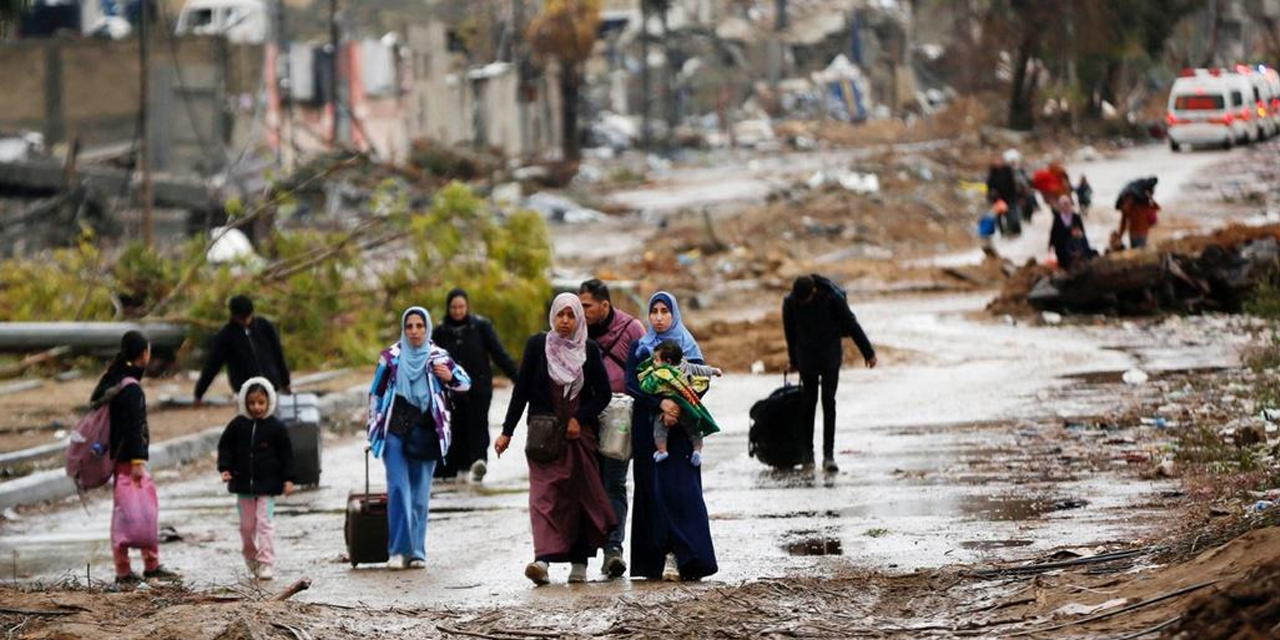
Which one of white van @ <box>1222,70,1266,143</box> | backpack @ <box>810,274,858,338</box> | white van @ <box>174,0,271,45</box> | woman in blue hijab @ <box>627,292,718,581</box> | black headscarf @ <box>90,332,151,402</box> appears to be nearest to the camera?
woman in blue hijab @ <box>627,292,718,581</box>

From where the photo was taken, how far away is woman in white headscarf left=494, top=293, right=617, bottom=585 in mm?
11594

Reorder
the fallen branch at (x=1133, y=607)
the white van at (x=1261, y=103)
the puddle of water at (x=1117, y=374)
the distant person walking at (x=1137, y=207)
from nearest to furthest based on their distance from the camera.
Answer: the fallen branch at (x=1133, y=607)
the puddle of water at (x=1117, y=374)
the distant person walking at (x=1137, y=207)
the white van at (x=1261, y=103)

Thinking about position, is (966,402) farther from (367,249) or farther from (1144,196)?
(1144,196)

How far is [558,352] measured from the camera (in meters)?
11.6

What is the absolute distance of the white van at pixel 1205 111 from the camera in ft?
182

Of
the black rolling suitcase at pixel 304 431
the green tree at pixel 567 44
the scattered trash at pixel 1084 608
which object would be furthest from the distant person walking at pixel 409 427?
the green tree at pixel 567 44

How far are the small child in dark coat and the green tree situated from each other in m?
53.0

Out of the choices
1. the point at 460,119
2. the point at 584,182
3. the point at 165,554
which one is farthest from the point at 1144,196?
the point at 460,119

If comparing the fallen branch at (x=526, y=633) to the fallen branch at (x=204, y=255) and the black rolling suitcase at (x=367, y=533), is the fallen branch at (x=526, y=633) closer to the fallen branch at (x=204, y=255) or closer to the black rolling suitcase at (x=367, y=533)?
the black rolling suitcase at (x=367, y=533)

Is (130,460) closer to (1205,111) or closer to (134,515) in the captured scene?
(134,515)

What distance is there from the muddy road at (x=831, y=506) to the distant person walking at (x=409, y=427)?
0.90 feet

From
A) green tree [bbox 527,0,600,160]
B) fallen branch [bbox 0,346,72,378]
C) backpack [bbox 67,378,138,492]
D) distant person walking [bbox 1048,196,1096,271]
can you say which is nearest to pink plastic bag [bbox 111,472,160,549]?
backpack [bbox 67,378,138,492]

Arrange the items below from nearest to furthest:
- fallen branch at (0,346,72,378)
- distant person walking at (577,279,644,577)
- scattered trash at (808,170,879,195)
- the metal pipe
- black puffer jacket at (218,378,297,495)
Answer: distant person walking at (577,279,644,577) → black puffer jacket at (218,378,297,495) → the metal pipe → fallen branch at (0,346,72,378) → scattered trash at (808,170,879,195)

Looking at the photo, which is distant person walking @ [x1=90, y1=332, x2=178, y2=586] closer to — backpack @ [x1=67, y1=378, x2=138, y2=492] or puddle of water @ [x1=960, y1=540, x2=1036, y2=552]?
backpack @ [x1=67, y1=378, x2=138, y2=492]
